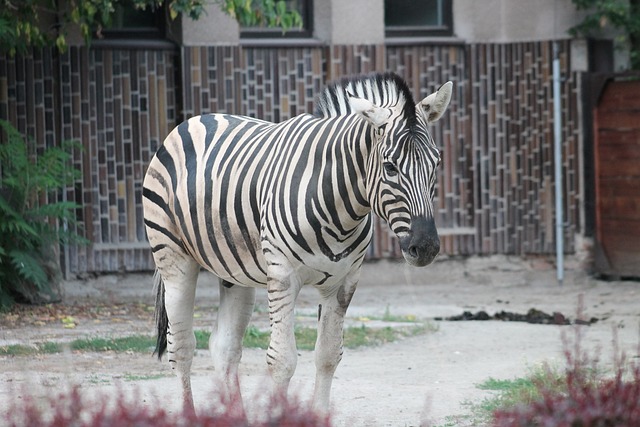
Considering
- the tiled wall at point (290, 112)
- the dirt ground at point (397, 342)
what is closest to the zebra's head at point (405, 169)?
the dirt ground at point (397, 342)

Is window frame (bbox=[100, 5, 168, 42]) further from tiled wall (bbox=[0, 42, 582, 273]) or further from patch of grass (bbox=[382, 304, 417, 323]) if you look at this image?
patch of grass (bbox=[382, 304, 417, 323])

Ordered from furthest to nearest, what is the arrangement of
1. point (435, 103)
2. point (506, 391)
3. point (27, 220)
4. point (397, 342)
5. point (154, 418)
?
point (27, 220) → point (397, 342) → point (506, 391) → point (435, 103) → point (154, 418)

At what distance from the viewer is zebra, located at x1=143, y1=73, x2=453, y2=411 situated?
5.13 meters

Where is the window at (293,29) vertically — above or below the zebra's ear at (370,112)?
above

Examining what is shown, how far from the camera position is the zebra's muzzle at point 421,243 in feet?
16.1

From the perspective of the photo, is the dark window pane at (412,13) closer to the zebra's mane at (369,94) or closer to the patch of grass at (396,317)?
the patch of grass at (396,317)

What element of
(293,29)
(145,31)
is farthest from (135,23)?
(293,29)

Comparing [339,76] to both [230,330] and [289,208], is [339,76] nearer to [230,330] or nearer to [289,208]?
[230,330]

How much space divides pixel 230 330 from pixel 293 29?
6.82m

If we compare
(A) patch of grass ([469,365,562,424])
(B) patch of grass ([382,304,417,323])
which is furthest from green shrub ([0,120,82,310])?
(A) patch of grass ([469,365,562,424])

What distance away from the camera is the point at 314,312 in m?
10.5

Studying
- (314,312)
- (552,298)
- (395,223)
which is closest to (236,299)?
(395,223)

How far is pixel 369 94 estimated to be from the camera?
18.4ft

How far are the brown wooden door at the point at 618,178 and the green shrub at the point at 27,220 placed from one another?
6.16 m
